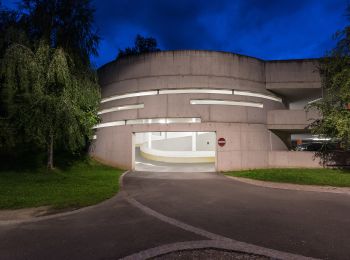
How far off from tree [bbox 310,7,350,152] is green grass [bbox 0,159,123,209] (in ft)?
38.7

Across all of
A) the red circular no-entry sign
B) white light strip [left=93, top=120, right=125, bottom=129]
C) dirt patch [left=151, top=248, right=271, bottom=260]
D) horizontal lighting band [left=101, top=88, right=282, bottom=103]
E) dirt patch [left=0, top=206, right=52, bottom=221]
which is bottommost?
dirt patch [left=151, top=248, right=271, bottom=260]

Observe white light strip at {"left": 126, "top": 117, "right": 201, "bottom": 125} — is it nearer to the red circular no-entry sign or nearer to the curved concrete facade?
the curved concrete facade

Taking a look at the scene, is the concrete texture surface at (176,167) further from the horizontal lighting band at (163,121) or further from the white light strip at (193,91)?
the white light strip at (193,91)

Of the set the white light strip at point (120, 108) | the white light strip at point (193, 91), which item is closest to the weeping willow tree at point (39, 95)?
the white light strip at point (120, 108)

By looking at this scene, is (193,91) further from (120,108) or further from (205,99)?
(120,108)

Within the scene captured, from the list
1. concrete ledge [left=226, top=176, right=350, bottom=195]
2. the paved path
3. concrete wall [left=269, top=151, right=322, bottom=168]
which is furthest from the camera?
concrete wall [left=269, top=151, right=322, bottom=168]

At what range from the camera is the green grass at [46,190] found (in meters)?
7.51

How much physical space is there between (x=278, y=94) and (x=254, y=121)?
430 cm

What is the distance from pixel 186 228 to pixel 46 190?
21.3 ft

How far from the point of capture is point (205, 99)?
1648 centimetres

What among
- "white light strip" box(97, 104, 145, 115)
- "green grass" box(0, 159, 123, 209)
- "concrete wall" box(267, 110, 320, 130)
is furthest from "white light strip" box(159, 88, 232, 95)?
"green grass" box(0, 159, 123, 209)

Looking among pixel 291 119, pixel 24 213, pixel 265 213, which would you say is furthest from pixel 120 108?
pixel 265 213

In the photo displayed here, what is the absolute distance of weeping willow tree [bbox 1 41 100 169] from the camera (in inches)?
449

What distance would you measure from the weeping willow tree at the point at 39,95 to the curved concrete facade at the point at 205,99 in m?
4.91
